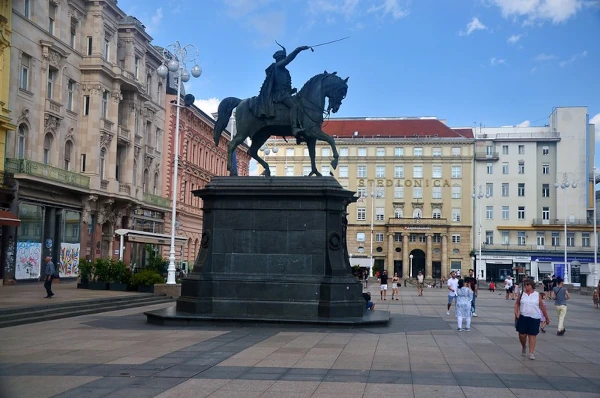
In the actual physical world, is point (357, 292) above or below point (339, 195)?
below

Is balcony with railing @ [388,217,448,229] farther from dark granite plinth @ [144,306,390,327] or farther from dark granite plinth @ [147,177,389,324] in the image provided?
dark granite plinth @ [144,306,390,327]

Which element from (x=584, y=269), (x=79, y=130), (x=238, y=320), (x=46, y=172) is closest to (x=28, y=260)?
(x=46, y=172)

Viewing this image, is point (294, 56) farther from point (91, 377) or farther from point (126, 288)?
point (126, 288)

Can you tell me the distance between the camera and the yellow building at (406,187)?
99.4m

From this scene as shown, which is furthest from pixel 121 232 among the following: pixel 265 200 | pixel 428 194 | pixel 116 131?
pixel 428 194

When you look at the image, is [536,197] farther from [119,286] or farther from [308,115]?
[308,115]

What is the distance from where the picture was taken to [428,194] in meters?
102

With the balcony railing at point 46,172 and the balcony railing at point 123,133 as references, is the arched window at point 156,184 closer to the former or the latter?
the balcony railing at point 123,133

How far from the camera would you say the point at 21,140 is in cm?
3897

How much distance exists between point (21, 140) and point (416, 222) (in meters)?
69.2

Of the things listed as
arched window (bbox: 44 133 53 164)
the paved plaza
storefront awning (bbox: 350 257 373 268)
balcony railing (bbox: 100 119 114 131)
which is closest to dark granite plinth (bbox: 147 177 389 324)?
the paved plaza

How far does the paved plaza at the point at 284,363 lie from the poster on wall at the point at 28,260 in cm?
2073

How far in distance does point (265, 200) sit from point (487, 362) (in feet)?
26.4

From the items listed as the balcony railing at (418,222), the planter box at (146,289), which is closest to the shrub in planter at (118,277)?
the planter box at (146,289)
